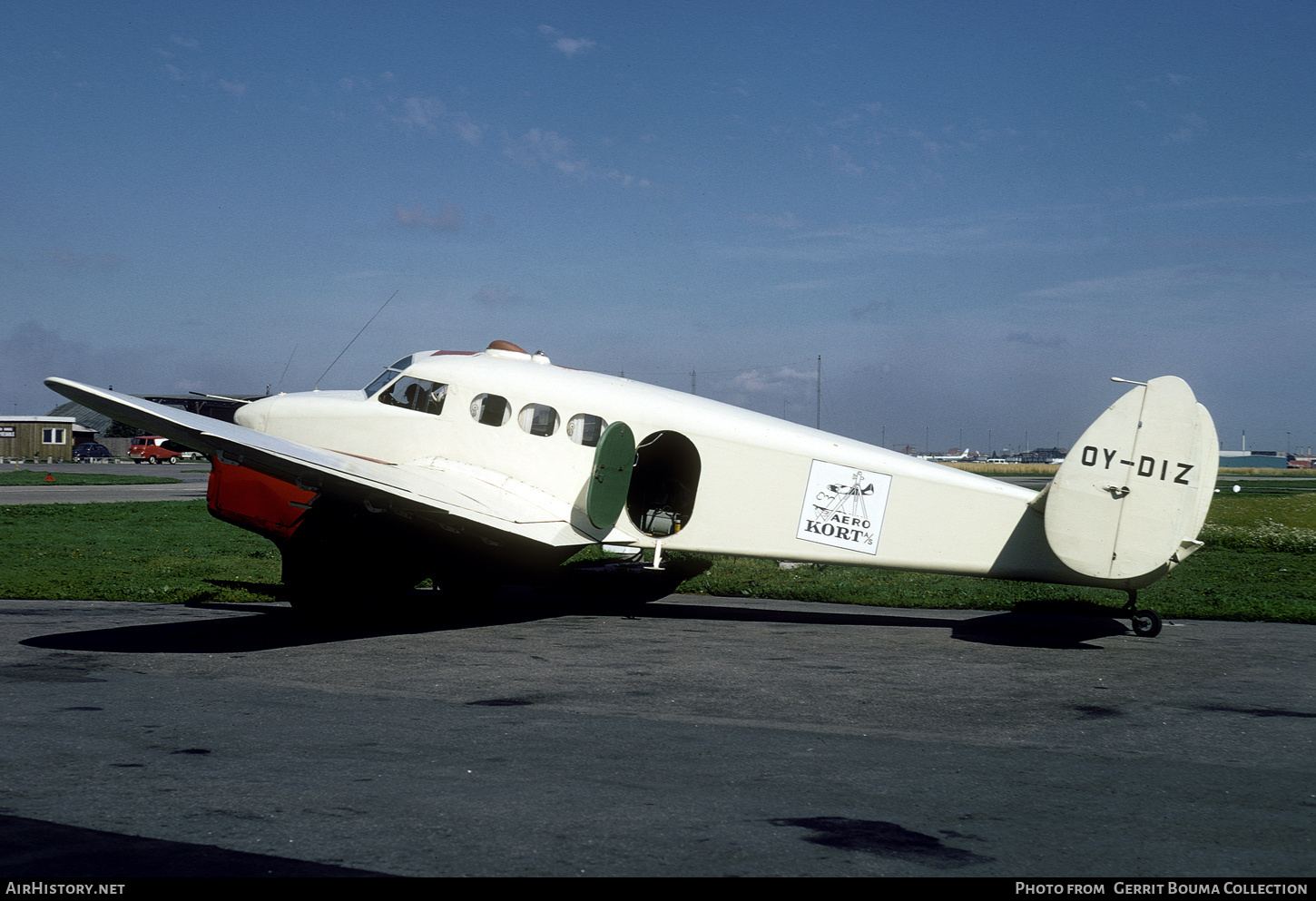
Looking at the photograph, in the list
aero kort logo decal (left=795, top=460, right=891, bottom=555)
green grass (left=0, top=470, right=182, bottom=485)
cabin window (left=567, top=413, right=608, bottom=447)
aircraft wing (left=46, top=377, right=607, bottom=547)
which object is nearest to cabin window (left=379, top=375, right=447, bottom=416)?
aircraft wing (left=46, top=377, right=607, bottom=547)

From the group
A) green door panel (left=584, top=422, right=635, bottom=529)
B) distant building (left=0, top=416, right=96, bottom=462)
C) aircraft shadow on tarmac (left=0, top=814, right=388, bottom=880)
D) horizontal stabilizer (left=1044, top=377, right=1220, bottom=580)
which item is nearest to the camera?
aircraft shadow on tarmac (left=0, top=814, right=388, bottom=880)

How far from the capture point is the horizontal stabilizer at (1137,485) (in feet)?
31.3

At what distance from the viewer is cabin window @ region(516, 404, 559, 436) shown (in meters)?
11.8

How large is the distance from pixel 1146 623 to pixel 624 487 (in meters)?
6.10

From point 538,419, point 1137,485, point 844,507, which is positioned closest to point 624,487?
point 538,419

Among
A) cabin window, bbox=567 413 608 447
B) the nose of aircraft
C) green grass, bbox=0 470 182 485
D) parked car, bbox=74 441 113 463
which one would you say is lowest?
parked car, bbox=74 441 113 463

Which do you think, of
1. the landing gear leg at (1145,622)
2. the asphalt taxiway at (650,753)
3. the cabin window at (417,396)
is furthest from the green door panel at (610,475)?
the landing gear leg at (1145,622)

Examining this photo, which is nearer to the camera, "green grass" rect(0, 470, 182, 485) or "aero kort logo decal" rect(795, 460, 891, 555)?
"aero kort logo decal" rect(795, 460, 891, 555)

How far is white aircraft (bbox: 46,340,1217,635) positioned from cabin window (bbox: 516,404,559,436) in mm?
16

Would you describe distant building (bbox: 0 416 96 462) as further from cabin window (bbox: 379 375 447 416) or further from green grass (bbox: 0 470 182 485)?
cabin window (bbox: 379 375 447 416)

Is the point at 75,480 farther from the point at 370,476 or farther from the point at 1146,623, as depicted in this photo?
the point at 1146,623

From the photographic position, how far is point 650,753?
5.90 metres

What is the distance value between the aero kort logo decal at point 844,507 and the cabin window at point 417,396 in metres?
4.82

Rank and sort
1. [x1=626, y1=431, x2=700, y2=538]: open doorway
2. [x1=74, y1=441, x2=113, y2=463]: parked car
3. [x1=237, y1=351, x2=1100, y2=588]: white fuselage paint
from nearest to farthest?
[x1=237, y1=351, x2=1100, y2=588]: white fuselage paint
[x1=626, y1=431, x2=700, y2=538]: open doorway
[x1=74, y1=441, x2=113, y2=463]: parked car
